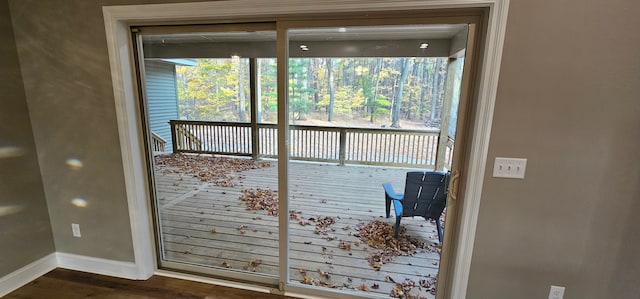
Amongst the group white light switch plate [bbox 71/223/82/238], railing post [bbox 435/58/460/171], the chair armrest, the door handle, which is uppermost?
railing post [bbox 435/58/460/171]

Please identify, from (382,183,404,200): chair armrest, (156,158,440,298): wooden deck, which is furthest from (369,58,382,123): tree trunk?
(382,183,404,200): chair armrest

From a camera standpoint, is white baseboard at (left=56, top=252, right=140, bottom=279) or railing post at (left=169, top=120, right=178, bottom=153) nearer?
white baseboard at (left=56, top=252, right=140, bottom=279)

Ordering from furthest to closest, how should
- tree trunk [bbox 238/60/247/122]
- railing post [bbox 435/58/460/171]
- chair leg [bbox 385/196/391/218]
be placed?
chair leg [bbox 385/196/391/218] < tree trunk [bbox 238/60/247/122] < railing post [bbox 435/58/460/171]

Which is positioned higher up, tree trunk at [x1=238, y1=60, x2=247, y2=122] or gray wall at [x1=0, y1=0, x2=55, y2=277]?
tree trunk at [x1=238, y1=60, x2=247, y2=122]

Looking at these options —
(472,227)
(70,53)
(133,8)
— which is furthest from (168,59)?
(472,227)

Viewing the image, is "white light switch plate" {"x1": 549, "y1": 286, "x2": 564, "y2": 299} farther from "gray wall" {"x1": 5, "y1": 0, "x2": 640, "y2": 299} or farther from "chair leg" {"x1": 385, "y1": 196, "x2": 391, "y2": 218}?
"chair leg" {"x1": 385, "y1": 196, "x2": 391, "y2": 218}

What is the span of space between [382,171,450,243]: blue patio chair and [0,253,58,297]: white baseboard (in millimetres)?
3130

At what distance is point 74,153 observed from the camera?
203cm

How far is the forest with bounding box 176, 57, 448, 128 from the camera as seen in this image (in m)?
1.97

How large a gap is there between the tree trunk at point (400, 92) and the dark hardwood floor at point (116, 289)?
1738mm

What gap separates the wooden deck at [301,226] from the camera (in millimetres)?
2314

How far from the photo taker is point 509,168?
146cm

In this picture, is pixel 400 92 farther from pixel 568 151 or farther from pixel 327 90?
pixel 568 151

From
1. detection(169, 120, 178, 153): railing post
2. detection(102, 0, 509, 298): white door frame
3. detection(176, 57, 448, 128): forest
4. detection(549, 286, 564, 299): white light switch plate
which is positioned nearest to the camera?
detection(102, 0, 509, 298): white door frame
